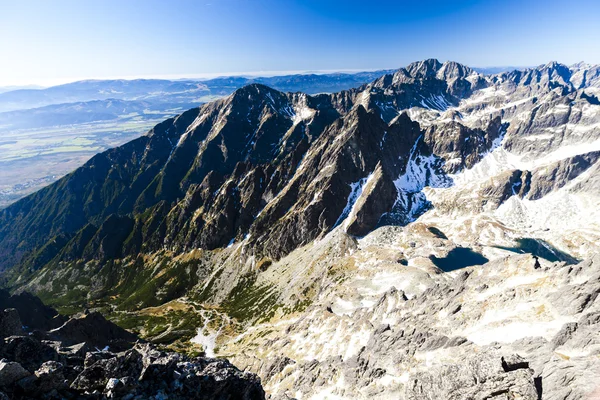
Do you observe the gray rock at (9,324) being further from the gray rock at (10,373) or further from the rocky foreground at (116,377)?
the gray rock at (10,373)

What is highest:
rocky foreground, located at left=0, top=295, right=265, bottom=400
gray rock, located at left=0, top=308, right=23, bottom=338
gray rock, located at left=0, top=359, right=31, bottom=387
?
gray rock, located at left=0, top=359, right=31, bottom=387

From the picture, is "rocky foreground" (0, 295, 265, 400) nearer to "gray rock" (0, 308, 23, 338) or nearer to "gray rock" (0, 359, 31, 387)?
"gray rock" (0, 359, 31, 387)

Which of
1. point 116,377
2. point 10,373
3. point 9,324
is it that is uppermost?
point 10,373

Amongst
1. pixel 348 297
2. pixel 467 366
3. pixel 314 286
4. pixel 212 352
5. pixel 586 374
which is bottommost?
pixel 212 352

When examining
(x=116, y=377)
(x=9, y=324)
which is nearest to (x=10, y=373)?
(x=116, y=377)

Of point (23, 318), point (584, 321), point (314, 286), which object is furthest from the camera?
point (314, 286)

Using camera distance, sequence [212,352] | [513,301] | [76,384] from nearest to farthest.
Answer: [76,384]
[513,301]
[212,352]

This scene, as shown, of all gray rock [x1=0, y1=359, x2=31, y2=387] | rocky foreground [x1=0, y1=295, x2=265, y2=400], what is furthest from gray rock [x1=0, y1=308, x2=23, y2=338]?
gray rock [x1=0, y1=359, x2=31, y2=387]

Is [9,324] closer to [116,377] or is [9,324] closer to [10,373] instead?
[10,373]

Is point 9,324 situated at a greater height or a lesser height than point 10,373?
lesser

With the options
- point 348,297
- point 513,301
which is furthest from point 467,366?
point 348,297

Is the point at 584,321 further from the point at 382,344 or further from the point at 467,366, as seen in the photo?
the point at 382,344
